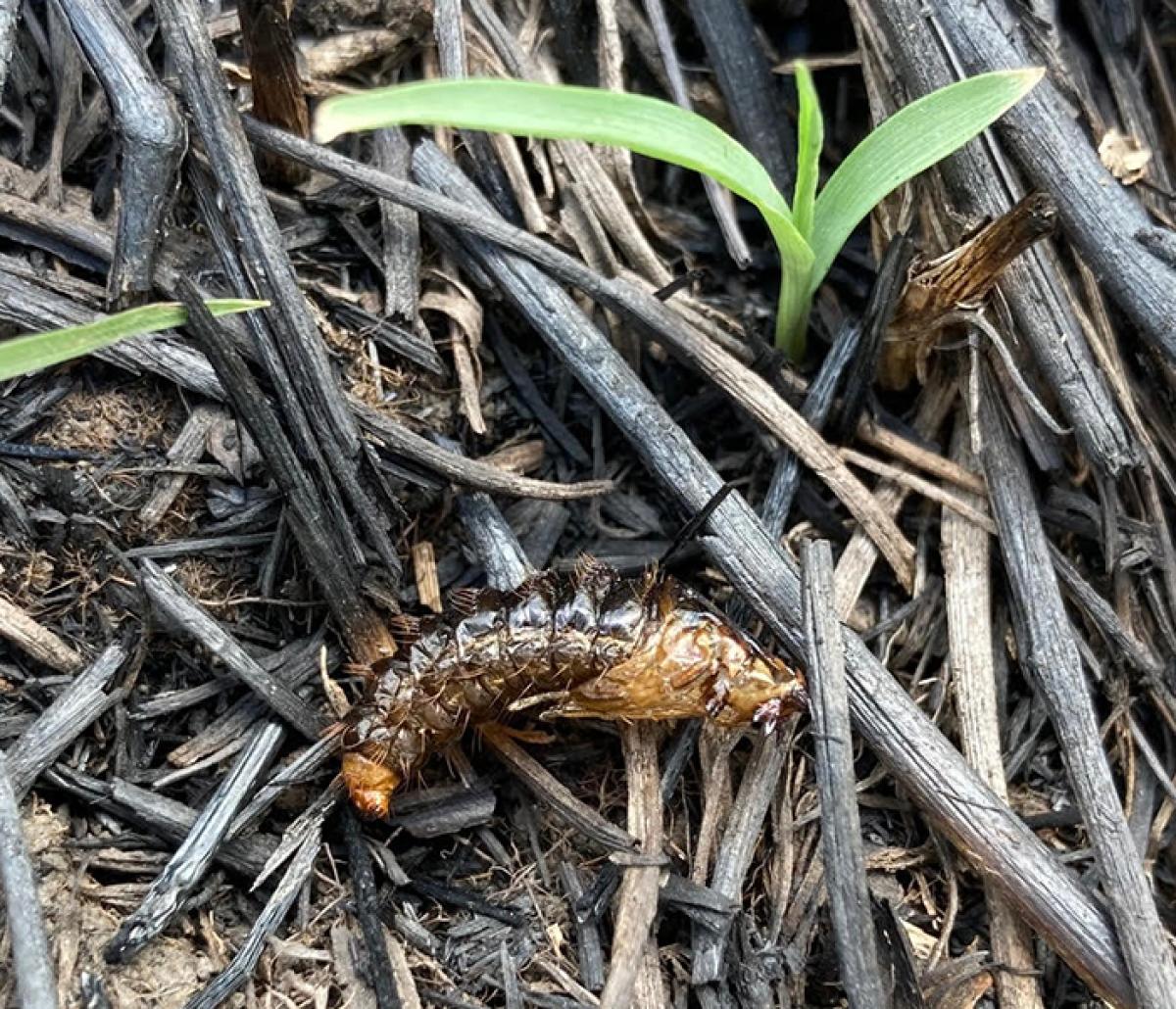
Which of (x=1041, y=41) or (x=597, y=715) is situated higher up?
(x=1041, y=41)

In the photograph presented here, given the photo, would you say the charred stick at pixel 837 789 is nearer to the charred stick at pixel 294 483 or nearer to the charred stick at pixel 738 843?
the charred stick at pixel 738 843

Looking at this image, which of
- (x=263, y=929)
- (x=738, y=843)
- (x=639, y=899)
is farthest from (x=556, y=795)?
(x=263, y=929)

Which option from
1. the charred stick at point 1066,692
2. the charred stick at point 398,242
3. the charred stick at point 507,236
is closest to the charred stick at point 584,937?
the charred stick at point 1066,692

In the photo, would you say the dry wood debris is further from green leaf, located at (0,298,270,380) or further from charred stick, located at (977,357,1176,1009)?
green leaf, located at (0,298,270,380)

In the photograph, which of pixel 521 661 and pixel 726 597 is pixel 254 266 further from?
pixel 726 597

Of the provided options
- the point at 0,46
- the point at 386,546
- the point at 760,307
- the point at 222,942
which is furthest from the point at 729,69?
the point at 222,942

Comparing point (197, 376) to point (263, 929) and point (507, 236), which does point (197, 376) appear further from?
point (263, 929)

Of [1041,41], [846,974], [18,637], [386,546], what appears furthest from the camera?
[1041,41]
